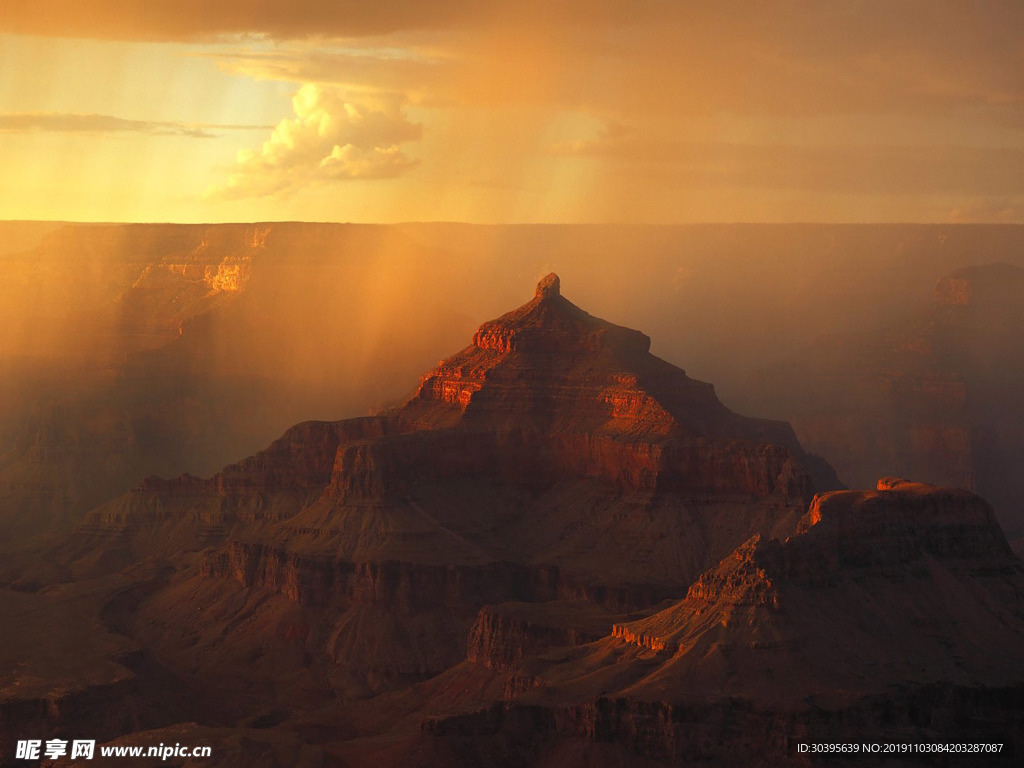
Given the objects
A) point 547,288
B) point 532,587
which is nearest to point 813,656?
point 532,587

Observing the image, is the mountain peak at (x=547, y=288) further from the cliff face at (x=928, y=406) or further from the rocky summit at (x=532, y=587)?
the cliff face at (x=928, y=406)

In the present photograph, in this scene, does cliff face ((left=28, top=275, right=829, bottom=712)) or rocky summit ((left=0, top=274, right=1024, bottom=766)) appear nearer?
rocky summit ((left=0, top=274, right=1024, bottom=766))

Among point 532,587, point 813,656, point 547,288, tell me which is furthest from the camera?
point 547,288

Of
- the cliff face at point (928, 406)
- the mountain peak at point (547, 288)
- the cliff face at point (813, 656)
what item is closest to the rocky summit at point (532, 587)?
the cliff face at point (813, 656)

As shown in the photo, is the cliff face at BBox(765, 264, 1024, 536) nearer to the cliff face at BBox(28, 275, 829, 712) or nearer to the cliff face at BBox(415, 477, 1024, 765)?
the cliff face at BBox(28, 275, 829, 712)

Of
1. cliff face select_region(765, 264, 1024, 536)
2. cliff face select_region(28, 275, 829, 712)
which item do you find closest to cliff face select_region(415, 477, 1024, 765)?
cliff face select_region(28, 275, 829, 712)

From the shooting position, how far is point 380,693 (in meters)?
114

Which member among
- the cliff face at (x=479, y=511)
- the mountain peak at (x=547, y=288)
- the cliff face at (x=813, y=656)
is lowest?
the cliff face at (x=813, y=656)

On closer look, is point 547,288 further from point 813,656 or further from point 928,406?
point 813,656

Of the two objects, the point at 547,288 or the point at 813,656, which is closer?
the point at 813,656

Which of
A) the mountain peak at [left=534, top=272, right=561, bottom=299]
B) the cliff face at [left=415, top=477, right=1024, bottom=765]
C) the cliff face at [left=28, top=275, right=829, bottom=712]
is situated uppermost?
the mountain peak at [left=534, top=272, right=561, bottom=299]

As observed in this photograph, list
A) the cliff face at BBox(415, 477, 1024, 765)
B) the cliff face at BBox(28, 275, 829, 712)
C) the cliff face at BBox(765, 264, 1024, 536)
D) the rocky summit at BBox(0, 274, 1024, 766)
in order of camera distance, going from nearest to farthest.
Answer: the cliff face at BBox(415, 477, 1024, 765) < the rocky summit at BBox(0, 274, 1024, 766) < the cliff face at BBox(28, 275, 829, 712) < the cliff face at BBox(765, 264, 1024, 536)

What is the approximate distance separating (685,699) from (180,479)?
262ft

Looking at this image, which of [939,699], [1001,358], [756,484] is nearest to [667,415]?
[756,484]
